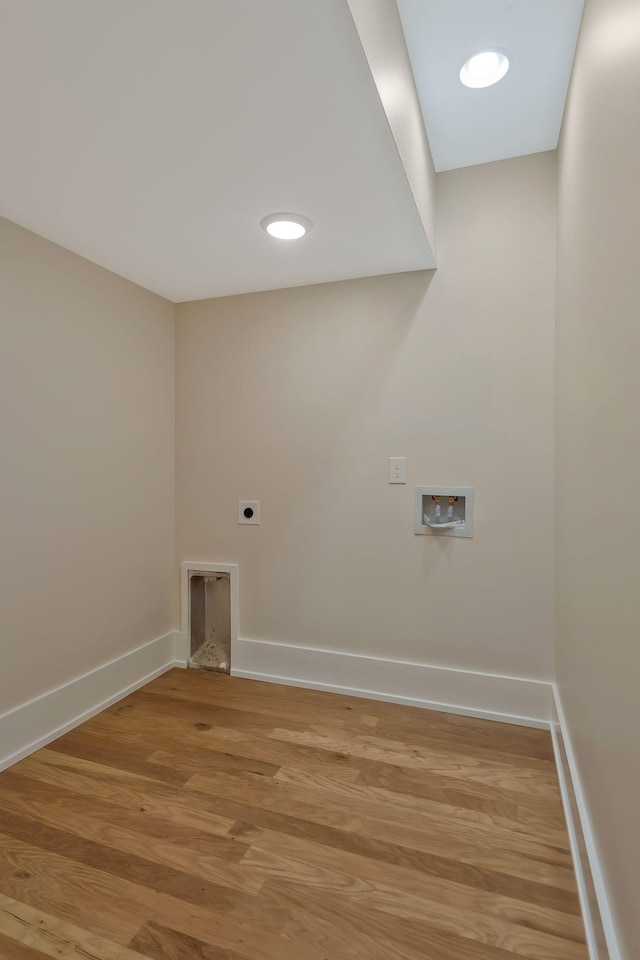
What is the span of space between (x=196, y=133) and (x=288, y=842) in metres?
1.91

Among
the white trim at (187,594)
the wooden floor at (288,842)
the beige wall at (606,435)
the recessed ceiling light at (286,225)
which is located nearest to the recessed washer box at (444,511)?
the beige wall at (606,435)

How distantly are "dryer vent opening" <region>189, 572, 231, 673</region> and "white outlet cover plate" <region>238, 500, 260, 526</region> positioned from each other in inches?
12.3

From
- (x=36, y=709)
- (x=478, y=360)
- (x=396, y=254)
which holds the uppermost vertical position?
(x=396, y=254)

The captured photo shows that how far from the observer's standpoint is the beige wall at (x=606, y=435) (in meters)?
0.80

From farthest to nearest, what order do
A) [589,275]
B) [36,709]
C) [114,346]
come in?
1. [114,346]
2. [36,709]
3. [589,275]

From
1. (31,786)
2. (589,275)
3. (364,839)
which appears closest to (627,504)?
(589,275)

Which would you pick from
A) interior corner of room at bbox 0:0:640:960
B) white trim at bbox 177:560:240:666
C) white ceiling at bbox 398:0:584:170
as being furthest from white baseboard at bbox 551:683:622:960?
white ceiling at bbox 398:0:584:170

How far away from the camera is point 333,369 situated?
7.53ft

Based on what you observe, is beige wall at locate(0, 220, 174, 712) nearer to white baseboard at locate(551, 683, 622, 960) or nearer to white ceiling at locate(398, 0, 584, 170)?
white ceiling at locate(398, 0, 584, 170)

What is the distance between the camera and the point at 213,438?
8.34 feet

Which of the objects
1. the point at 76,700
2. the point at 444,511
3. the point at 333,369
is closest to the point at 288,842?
the point at 76,700

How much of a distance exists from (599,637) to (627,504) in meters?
0.39

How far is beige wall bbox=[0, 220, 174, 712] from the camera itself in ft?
5.74

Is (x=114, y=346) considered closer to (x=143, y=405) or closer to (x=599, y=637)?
(x=143, y=405)
